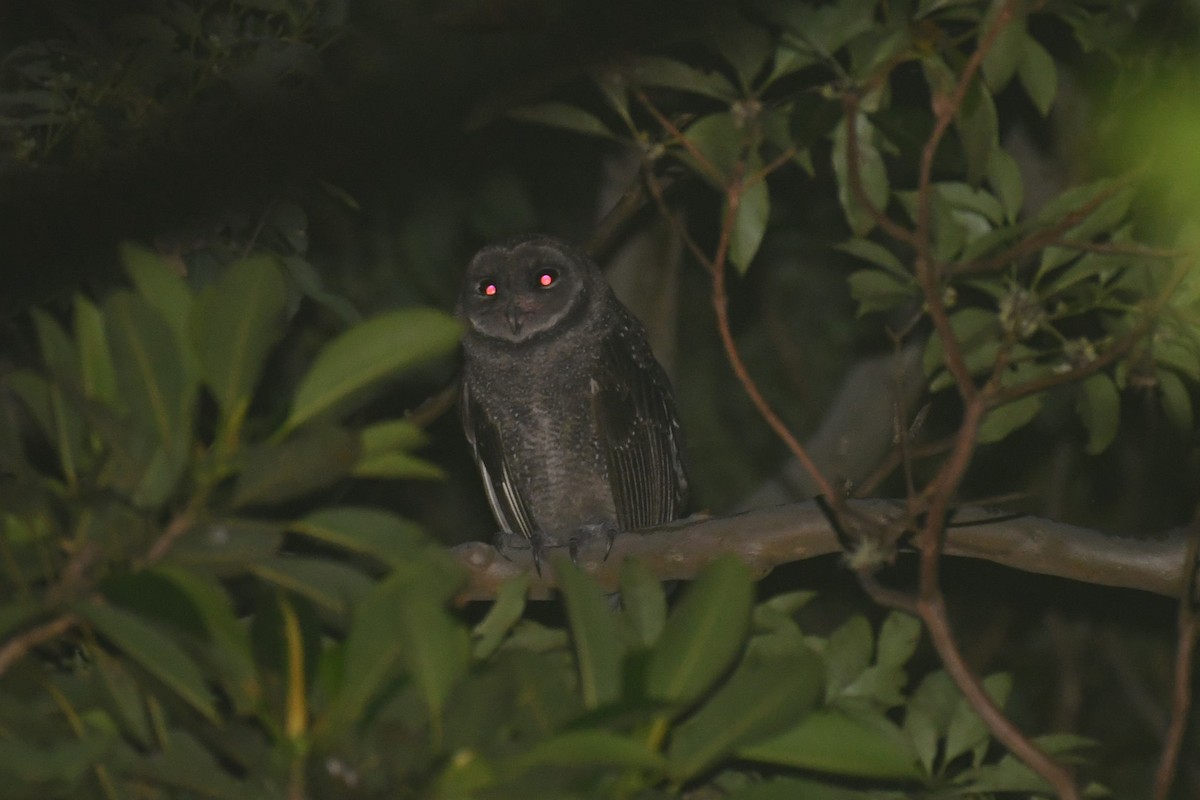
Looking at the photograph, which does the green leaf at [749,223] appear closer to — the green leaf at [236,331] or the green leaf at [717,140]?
the green leaf at [717,140]

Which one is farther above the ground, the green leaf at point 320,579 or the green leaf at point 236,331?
the green leaf at point 236,331

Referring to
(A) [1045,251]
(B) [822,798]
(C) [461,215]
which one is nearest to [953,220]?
(A) [1045,251]

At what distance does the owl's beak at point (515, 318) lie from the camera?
16.0 feet

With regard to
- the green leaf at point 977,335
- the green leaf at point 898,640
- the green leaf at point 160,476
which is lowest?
the green leaf at point 898,640

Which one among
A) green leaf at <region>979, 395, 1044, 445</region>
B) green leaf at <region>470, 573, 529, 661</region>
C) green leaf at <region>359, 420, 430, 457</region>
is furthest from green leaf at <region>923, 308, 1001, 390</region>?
green leaf at <region>359, 420, 430, 457</region>

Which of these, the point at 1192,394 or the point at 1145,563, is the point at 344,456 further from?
the point at 1192,394

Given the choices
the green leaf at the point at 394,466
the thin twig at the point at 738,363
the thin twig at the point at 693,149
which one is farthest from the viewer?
the thin twig at the point at 693,149

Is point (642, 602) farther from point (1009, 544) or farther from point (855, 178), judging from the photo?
point (1009, 544)

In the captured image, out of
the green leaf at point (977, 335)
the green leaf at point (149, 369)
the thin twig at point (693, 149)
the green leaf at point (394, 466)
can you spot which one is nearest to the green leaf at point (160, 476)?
the green leaf at point (149, 369)

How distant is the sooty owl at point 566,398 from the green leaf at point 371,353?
329 cm

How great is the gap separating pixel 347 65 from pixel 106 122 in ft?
2.29

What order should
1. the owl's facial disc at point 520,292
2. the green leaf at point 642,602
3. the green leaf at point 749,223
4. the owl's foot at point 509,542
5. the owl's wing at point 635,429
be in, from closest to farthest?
the green leaf at point 642,602 < the green leaf at point 749,223 < the owl's foot at point 509,542 < the owl's wing at point 635,429 < the owl's facial disc at point 520,292

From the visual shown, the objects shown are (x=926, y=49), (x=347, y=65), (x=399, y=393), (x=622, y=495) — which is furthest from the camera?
(x=399, y=393)

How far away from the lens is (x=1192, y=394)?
4117mm
